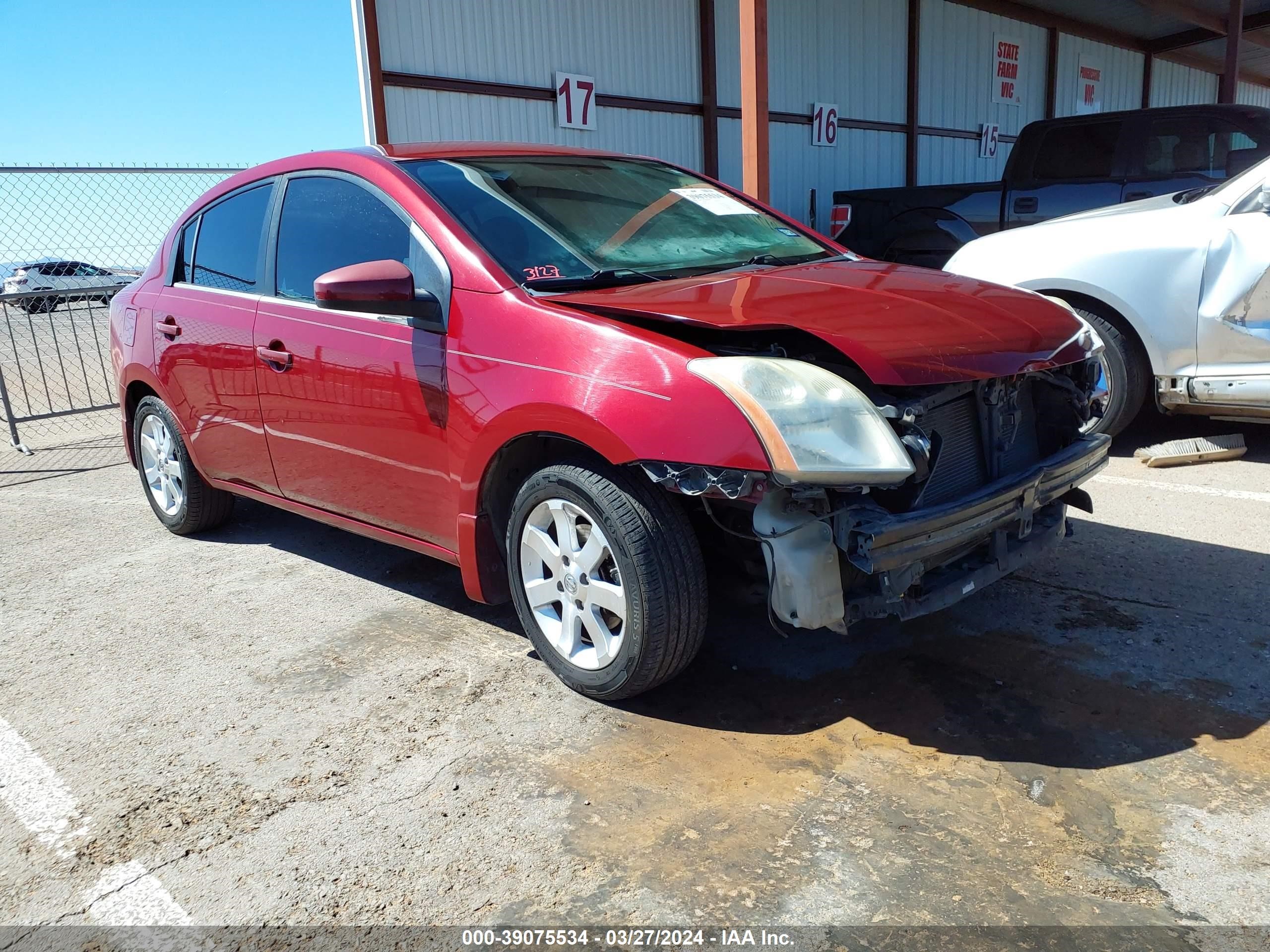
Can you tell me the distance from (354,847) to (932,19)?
15.4m

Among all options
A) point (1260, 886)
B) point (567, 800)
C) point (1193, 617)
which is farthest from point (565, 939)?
point (1193, 617)

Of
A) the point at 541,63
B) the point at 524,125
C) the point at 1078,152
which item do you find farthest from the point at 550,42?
the point at 1078,152

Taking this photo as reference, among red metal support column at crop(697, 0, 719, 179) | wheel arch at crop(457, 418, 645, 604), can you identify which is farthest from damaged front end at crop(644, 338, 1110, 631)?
red metal support column at crop(697, 0, 719, 179)

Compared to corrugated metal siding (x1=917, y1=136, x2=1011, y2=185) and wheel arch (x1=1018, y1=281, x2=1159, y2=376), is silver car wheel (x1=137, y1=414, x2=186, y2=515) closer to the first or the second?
wheel arch (x1=1018, y1=281, x2=1159, y2=376)

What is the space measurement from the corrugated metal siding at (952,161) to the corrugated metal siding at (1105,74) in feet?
6.68

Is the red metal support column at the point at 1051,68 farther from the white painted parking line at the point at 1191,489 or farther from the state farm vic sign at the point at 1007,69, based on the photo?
the white painted parking line at the point at 1191,489

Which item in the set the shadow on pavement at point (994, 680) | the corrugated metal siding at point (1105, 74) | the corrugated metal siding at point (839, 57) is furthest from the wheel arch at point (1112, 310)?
the corrugated metal siding at point (1105, 74)

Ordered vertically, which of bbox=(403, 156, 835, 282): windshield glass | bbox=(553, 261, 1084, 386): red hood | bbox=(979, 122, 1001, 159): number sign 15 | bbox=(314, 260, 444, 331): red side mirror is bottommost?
bbox=(553, 261, 1084, 386): red hood

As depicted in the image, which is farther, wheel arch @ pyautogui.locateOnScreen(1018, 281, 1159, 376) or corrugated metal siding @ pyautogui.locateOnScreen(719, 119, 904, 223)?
corrugated metal siding @ pyautogui.locateOnScreen(719, 119, 904, 223)

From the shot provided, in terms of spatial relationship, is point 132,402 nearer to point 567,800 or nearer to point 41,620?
point 41,620

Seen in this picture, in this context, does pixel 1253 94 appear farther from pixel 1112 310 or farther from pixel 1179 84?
pixel 1112 310

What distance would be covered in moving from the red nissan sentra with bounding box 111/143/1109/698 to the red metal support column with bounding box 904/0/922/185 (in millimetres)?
11819

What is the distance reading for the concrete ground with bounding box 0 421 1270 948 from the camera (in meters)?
2.15

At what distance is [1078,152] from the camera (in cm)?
800
